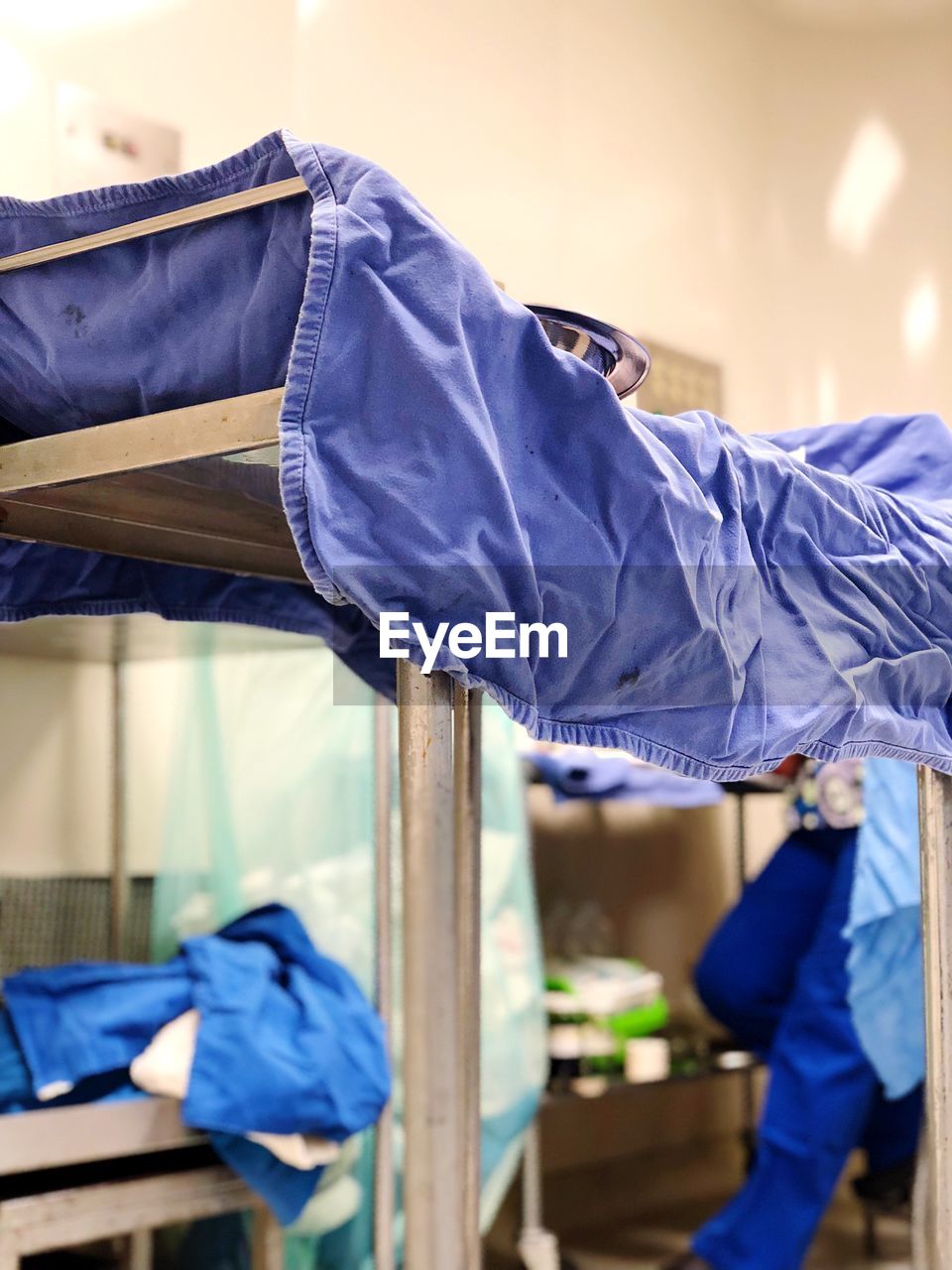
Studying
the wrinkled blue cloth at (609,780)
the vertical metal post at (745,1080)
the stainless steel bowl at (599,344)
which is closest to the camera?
the stainless steel bowl at (599,344)

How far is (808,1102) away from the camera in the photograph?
1.93 meters

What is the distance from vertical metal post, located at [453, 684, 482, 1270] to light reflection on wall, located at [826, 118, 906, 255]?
228 cm

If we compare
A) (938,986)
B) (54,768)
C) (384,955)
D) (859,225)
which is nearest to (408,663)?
(938,986)

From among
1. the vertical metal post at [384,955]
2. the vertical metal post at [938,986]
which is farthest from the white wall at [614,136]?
the vertical metal post at [938,986]

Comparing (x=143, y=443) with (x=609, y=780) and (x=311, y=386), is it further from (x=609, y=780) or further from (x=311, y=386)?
(x=609, y=780)

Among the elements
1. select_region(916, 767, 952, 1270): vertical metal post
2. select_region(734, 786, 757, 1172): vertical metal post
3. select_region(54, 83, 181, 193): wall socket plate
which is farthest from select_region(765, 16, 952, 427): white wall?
select_region(916, 767, 952, 1270): vertical metal post

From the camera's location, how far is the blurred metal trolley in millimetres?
776

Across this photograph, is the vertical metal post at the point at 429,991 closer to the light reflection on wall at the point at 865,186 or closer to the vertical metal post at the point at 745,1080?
the vertical metal post at the point at 745,1080

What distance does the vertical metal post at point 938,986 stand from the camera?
117 cm

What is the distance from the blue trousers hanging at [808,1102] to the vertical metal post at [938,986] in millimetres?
737

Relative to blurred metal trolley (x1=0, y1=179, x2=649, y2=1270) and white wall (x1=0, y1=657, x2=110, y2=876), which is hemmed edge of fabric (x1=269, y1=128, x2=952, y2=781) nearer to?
blurred metal trolley (x1=0, y1=179, x2=649, y2=1270)

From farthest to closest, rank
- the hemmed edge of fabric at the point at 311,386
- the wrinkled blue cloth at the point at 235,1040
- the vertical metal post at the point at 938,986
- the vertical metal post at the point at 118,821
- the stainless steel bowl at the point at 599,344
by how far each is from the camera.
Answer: the vertical metal post at the point at 118,821 → the wrinkled blue cloth at the point at 235,1040 → the vertical metal post at the point at 938,986 → the stainless steel bowl at the point at 599,344 → the hemmed edge of fabric at the point at 311,386

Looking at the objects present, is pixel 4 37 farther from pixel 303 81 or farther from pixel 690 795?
pixel 690 795

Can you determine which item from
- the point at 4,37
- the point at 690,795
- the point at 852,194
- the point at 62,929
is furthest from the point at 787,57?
the point at 62,929
